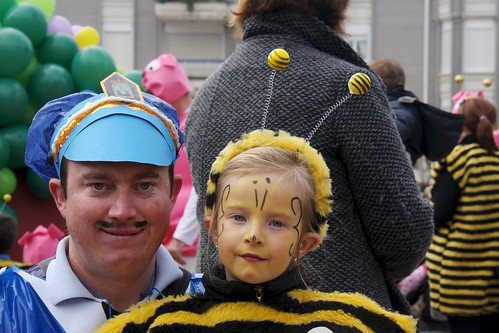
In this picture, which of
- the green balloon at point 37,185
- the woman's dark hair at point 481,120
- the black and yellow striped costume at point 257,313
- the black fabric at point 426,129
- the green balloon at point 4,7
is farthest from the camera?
the green balloon at point 4,7

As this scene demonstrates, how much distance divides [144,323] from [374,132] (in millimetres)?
1028

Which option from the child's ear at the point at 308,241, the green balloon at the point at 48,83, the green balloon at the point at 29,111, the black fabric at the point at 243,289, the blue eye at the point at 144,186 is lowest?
the green balloon at the point at 29,111

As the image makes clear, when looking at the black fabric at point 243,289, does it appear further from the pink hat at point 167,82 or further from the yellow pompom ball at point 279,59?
the pink hat at point 167,82

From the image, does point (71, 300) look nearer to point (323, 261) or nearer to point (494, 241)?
point (323, 261)

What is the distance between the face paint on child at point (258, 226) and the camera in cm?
186

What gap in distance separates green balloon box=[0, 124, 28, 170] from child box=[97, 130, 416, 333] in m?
4.03

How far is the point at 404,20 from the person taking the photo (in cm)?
2202

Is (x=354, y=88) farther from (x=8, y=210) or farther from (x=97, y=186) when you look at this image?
(x=8, y=210)

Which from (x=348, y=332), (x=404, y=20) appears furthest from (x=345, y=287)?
(x=404, y=20)

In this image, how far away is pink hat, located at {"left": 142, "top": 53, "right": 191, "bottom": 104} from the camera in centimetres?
531

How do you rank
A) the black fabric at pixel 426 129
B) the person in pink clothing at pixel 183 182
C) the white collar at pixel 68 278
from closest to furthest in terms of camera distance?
the white collar at pixel 68 278 < the black fabric at pixel 426 129 < the person in pink clothing at pixel 183 182

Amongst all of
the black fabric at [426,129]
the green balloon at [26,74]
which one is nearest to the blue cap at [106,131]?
the black fabric at [426,129]

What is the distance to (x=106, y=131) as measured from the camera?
1.92 meters

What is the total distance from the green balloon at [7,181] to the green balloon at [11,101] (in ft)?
1.04
